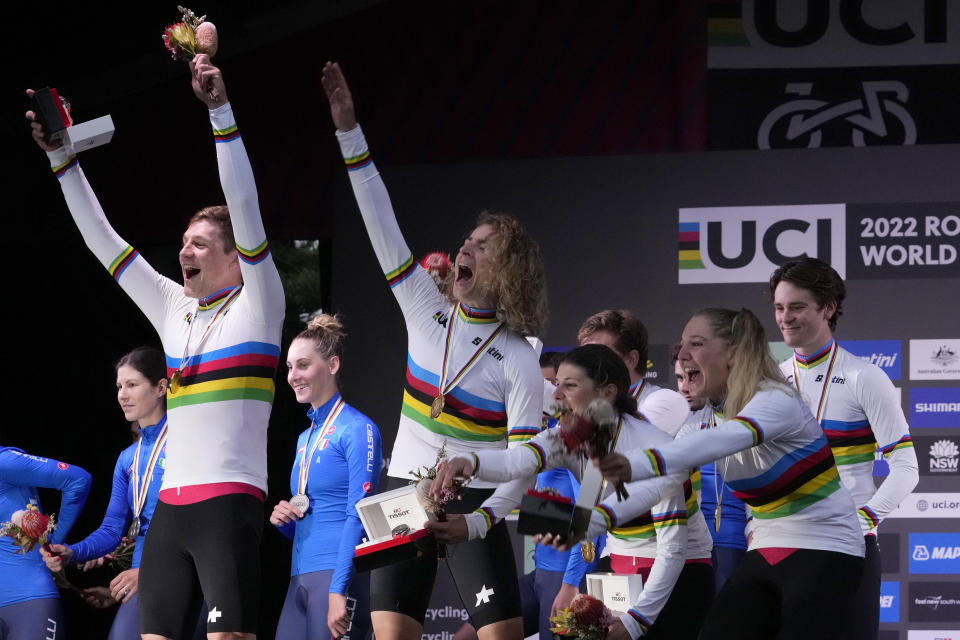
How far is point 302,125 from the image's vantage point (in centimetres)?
791

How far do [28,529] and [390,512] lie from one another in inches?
77.6

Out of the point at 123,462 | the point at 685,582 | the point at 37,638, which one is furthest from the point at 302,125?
the point at 685,582

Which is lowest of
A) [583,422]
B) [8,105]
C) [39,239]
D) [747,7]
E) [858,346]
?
[583,422]

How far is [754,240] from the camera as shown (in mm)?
Result: 6293

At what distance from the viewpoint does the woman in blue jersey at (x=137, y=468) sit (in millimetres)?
4785

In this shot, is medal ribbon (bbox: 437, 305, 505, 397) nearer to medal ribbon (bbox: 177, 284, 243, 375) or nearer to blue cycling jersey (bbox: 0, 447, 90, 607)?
medal ribbon (bbox: 177, 284, 243, 375)

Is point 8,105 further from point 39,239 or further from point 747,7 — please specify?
point 747,7

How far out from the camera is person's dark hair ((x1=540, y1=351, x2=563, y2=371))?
561 cm

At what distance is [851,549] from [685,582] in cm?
A: 49

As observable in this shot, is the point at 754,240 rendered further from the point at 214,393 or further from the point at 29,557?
the point at 29,557

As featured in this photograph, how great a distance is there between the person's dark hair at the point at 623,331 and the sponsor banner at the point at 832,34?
2.96m

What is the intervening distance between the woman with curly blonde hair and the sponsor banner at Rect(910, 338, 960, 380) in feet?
10.0

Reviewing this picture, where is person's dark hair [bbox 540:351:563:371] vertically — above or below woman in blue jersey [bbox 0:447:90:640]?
above

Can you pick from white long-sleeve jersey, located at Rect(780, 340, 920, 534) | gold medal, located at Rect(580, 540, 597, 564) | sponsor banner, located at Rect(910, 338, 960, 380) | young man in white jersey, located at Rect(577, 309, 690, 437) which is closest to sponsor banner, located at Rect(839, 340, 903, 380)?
sponsor banner, located at Rect(910, 338, 960, 380)
